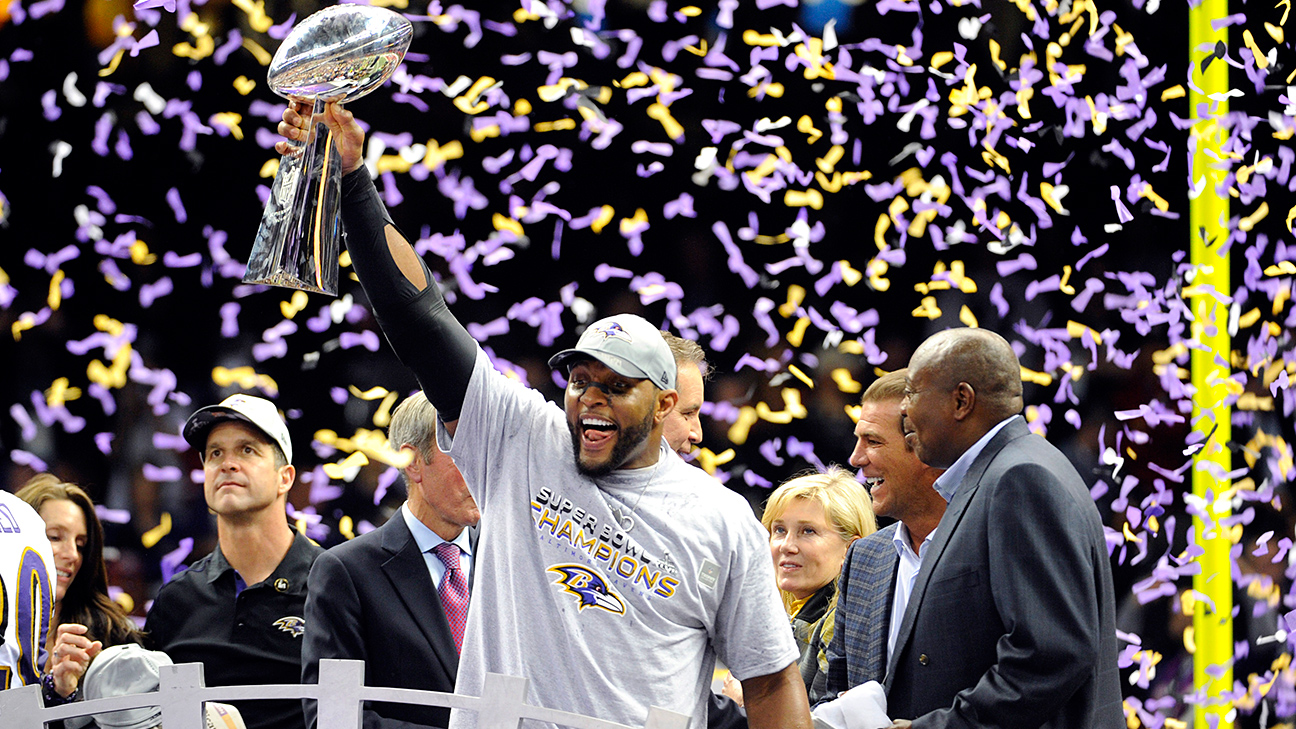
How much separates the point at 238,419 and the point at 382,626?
2.56ft

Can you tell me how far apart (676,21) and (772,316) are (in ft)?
3.31

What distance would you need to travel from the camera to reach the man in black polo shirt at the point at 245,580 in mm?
2561

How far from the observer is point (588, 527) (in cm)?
186

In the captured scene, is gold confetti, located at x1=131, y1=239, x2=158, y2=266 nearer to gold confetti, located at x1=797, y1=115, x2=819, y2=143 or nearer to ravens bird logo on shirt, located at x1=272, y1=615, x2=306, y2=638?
ravens bird logo on shirt, located at x1=272, y1=615, x2=306, y2=638

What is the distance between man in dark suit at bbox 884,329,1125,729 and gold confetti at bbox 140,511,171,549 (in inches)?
89.5

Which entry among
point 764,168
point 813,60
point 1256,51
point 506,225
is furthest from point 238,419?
point 1256,51

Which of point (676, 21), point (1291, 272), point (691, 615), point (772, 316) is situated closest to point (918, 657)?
point (691, 615)

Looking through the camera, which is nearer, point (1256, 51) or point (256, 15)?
point (256, 15)

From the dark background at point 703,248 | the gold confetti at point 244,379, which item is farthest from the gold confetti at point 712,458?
the gold confetti at point 244,379

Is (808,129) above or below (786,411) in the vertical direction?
above

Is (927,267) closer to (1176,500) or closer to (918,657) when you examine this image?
(1176,500)

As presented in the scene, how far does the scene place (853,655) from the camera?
2.43 meters

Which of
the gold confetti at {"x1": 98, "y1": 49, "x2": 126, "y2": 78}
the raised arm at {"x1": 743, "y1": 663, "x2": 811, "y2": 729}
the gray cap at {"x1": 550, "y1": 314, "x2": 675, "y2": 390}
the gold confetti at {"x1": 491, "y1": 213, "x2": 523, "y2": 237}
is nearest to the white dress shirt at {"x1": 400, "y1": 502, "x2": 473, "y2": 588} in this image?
the gray cap at {"x1": 550, "y1": 314, "x2": 675, "y2": 390}

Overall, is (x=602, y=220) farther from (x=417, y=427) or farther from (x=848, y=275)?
(x=417, y=427)
